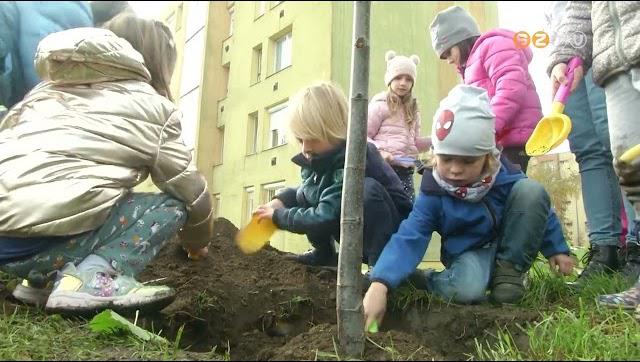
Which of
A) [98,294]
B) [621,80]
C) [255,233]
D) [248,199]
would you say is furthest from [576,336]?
[248,199]

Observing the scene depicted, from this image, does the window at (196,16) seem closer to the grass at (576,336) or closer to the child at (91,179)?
the child at (91,179)

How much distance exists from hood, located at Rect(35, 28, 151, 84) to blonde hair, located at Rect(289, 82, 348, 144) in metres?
0.68

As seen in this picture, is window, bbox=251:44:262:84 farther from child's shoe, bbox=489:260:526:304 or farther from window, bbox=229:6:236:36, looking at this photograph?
child's shoe, bbox=489:260:526:304

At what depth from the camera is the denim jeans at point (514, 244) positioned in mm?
1741

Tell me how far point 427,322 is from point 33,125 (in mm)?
1360

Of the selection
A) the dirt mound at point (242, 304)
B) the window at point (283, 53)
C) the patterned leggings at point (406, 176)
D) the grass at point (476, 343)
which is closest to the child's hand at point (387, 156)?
the patterned leggings at point (406, 176)

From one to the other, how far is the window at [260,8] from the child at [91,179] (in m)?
4.85

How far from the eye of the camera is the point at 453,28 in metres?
2.72

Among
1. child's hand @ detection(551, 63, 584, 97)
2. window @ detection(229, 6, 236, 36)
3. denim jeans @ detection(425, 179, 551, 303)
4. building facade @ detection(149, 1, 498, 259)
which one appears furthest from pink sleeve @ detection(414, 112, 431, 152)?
window @ detection(229, 6, 236, 36)

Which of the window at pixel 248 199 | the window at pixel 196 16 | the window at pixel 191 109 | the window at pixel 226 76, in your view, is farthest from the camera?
the window at pixel 196 16

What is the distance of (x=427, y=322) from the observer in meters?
1.62

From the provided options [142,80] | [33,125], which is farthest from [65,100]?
[142,80]

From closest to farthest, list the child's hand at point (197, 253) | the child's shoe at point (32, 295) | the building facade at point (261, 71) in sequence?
the child's shoe at point (32, 295)
the child's hand at point (197, 253)
the building facade at point (261, 71)

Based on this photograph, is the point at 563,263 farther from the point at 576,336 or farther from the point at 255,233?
the point at 255,233
